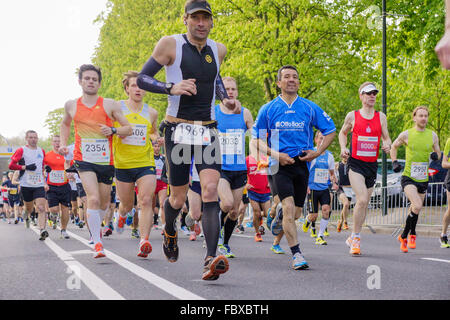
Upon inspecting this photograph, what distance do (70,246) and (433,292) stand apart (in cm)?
684

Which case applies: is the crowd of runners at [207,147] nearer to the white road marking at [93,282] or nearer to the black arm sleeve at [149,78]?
the black arm sleeve at [149,78]

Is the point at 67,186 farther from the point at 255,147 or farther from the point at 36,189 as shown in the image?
the point at 255,147

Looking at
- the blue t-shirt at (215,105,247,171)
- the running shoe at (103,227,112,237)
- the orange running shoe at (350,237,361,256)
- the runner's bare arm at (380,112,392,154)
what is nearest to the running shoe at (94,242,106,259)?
the blue t-shirt at (215,105,247,171)

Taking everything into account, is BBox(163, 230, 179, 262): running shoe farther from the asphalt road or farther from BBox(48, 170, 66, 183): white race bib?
BBox(48, 170, 66, 183): white race bib

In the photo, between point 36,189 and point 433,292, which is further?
point 36,189

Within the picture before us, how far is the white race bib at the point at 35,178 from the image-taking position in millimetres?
12883

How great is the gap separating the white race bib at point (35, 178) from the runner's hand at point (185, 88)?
27.9 feet

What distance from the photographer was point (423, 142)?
9.84m

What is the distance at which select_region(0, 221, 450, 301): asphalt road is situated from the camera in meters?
4.98

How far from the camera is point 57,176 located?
1365 centimetres

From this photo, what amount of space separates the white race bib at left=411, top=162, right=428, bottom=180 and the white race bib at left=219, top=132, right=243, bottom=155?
9.61 ft

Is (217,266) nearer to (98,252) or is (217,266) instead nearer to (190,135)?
(190,135)
